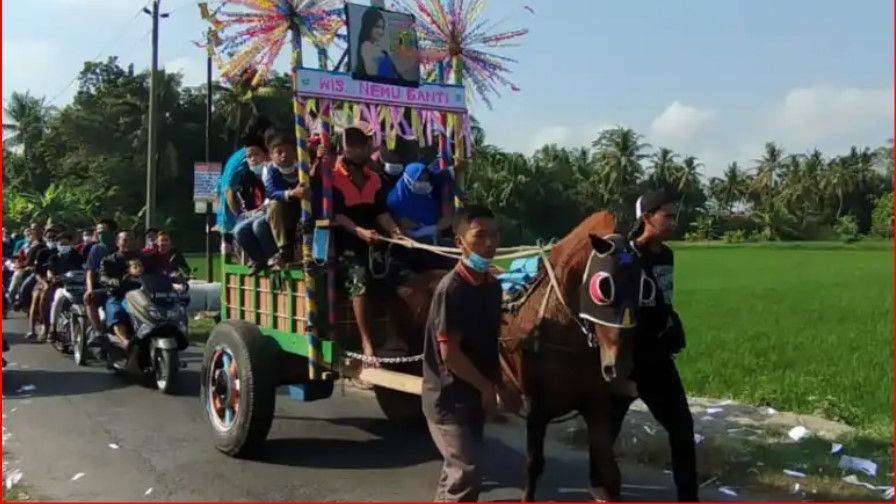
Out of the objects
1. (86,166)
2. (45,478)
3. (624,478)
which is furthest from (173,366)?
(86,166)

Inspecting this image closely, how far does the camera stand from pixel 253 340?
660 cm

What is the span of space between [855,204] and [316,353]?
3138 inches

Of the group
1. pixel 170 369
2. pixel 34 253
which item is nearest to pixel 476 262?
pixel 170 369

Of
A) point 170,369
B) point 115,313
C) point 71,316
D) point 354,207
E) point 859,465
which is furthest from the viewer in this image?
point 71,316

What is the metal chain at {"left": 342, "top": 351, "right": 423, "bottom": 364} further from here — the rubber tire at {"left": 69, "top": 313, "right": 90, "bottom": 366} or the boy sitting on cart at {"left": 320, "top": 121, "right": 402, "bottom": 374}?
the rubber tire at {"left": 69, "top": 313, "right": 90, "bottom": 366}

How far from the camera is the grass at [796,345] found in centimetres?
846

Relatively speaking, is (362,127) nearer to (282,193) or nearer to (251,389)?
(282,193)

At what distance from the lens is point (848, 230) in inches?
2554

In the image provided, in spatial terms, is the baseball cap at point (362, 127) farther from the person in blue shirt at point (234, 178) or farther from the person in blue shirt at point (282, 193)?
the person in blue shirt at point (234, 178)

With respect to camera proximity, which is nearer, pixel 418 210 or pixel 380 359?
pixel 380 359

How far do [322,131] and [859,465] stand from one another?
13.8ft

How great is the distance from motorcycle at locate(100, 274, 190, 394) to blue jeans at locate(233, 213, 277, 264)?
318 centimetres

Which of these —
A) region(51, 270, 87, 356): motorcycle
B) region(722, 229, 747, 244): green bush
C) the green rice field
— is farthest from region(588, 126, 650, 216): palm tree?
region(51, 270, 87, 356): motorcycle

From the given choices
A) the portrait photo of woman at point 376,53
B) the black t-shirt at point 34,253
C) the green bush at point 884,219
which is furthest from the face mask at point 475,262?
the green bush at point 884,219
